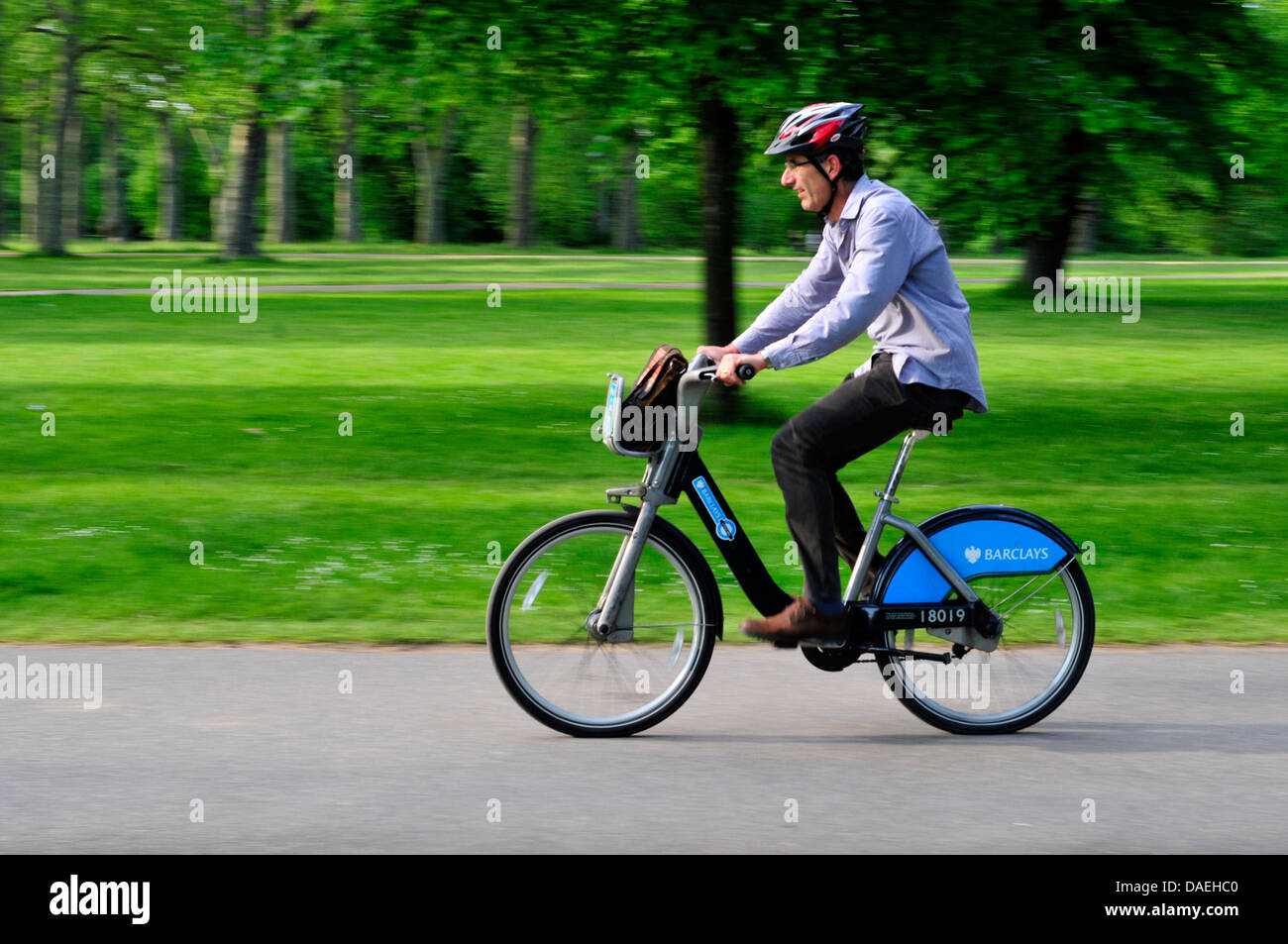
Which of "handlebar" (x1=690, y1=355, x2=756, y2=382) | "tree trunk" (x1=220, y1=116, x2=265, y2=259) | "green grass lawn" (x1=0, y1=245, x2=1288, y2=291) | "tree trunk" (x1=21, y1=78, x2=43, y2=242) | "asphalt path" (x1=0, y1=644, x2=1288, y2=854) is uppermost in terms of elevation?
"tree trunk" (x1=21, y1=78, x2=43, y2=242)

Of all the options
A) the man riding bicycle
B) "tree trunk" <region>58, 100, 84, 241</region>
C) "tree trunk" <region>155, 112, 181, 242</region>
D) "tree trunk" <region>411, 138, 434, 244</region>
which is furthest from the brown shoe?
"tree trunk" <region>155, 112, 181, 242</region>

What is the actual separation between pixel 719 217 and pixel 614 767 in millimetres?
9242

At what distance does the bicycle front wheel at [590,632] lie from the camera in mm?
5441

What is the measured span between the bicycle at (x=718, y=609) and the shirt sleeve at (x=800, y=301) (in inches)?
13.0

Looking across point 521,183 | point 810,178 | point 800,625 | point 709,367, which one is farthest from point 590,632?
point 521,183

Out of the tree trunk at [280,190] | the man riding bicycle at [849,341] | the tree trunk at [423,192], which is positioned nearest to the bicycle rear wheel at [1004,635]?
the man riding bicycle at [849,341]

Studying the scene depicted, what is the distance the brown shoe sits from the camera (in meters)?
5.42

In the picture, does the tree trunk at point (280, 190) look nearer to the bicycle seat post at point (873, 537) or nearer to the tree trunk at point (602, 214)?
the tree trunk at point (602, 214)

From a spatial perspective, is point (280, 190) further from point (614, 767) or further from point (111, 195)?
point (614, 767)

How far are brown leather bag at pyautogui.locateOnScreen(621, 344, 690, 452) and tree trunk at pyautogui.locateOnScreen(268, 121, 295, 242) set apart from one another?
165ft

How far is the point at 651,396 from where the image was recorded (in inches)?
209

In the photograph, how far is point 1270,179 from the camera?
75.3 feet

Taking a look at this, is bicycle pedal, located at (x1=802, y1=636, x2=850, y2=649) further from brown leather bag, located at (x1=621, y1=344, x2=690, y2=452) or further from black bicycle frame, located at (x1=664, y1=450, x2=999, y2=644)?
brown leather bag, located at (x1=621, y1=344, x2=690, y2=452)

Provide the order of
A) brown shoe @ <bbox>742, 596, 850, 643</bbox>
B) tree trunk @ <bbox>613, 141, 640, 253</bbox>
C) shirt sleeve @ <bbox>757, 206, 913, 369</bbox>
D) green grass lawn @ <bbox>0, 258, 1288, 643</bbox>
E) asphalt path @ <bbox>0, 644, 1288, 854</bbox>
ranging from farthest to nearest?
tree trunk @ <bbox>613, 141, 640, 253</bbox>, green grass lawn @ <bbox>0, 258, 1288, 643</bbox>, brown shoe @ <bbox>742, 596, 850, 643</bbox>, shirt sleeve @ <bbox>757, 206, 913, 369</bbox>, asphalt path @ <bbox>0, 644, 1288, 854</bbox>
